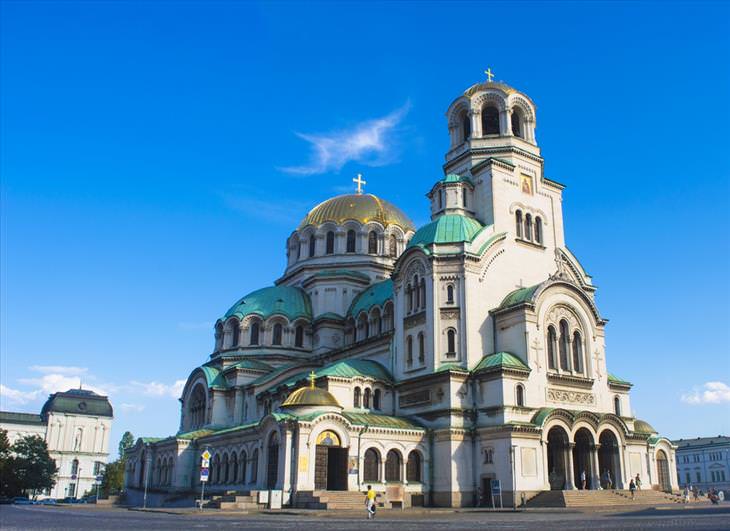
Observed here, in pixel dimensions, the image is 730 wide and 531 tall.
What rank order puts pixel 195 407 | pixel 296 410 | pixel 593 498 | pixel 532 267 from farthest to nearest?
pixel 195 407 → pixel 532 267 → pixel 296 410 → pixel 593 498

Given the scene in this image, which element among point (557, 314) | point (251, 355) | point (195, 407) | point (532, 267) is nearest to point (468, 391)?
point (557, 314)

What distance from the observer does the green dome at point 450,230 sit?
39759 mm

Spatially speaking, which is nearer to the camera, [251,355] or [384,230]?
[251,355]

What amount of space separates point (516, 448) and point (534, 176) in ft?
60.8

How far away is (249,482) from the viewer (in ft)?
127

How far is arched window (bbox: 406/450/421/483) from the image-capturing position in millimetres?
36219

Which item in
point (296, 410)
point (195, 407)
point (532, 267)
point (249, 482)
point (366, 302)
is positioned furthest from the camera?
point (195, 407)

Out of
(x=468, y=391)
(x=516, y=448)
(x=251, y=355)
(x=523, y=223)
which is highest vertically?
(x=523, y=223)

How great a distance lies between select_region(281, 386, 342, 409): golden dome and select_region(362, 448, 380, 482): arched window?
281cm

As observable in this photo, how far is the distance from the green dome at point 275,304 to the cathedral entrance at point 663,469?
25.9m

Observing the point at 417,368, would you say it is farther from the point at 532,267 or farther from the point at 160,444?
the point at 160,444

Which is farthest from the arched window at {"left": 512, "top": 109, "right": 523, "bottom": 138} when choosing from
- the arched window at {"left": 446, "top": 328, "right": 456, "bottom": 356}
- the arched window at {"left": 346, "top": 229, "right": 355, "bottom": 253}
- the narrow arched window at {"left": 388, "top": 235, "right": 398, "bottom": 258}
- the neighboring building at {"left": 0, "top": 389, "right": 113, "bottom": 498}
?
the neighboring building at {"left": 0, "top": 389, "right": 113, "bottom": 498}

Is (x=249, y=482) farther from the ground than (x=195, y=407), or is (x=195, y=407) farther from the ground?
(x=195, y=407)

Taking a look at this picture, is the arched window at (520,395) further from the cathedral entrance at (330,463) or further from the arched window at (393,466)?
the cathedral entrance at (330,463)
